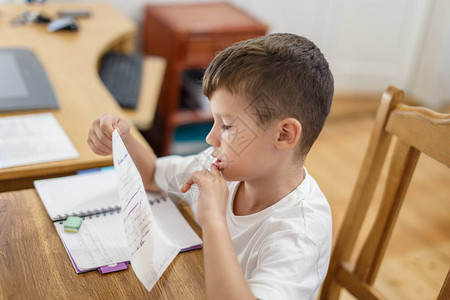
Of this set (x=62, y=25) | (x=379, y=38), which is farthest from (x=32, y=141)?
(x=379, y=38)

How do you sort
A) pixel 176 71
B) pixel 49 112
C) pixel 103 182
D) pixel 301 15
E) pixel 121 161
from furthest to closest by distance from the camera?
pixel 301 15 → pixel 176 71 → pixel 49 112 → pixel 103 182 → pixel 121 161

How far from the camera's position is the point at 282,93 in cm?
83

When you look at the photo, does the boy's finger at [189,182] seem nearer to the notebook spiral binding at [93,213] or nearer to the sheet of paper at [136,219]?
the sheet of paper at [136,219]

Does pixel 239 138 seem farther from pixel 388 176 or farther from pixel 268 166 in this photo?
pixel 388 176

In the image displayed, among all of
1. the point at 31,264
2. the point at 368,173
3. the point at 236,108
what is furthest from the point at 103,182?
the point at 368,173

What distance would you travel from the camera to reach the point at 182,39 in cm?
242

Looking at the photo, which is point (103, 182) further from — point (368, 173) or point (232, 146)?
point (368, 173)

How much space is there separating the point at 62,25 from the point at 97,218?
49.4 inches

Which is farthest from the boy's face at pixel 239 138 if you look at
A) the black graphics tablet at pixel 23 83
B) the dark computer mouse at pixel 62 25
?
the dark computer mouse at pixel 62 25

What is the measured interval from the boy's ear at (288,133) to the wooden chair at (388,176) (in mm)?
267

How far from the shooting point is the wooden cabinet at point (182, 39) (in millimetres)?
2457

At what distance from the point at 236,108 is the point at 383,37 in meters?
2.87

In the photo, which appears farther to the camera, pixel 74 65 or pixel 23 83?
pixel 74 65

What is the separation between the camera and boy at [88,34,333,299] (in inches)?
30.2
